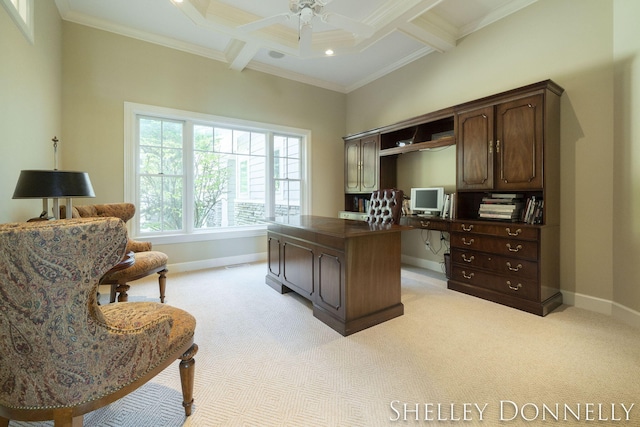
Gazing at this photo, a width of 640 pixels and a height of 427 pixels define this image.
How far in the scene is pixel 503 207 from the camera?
9.70 ft

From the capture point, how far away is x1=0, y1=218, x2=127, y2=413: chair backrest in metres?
0.83

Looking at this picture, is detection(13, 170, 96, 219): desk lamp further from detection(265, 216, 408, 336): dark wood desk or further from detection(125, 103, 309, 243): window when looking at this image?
detection(125, 103, 309, 243): window

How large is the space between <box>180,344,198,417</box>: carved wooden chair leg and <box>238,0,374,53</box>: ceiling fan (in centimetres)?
260

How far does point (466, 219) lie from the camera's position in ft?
11.0

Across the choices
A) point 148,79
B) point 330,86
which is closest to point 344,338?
point 148,79

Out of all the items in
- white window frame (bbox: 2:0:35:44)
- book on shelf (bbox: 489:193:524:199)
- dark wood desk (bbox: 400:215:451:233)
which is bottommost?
dark wood desk (bbox: 400:215:451:233)

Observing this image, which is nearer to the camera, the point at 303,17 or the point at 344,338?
the point at 344,338

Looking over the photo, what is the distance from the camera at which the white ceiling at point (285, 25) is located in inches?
124

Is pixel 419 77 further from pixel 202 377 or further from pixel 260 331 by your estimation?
pixel 202 377

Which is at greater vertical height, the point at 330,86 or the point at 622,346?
the point at 330,86

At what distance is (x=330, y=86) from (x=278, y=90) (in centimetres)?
115

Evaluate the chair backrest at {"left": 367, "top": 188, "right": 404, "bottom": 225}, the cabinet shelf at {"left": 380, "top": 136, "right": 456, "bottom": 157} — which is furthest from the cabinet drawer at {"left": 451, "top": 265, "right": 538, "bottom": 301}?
the cabinet shelf at {"left": 380, "top": 136, "right": 456, "bottom": 157}

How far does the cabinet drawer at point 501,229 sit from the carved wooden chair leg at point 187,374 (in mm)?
2940

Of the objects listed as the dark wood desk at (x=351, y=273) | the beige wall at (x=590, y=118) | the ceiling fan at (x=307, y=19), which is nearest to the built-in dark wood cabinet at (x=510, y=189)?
the beige wall at (x=590, y=118)
